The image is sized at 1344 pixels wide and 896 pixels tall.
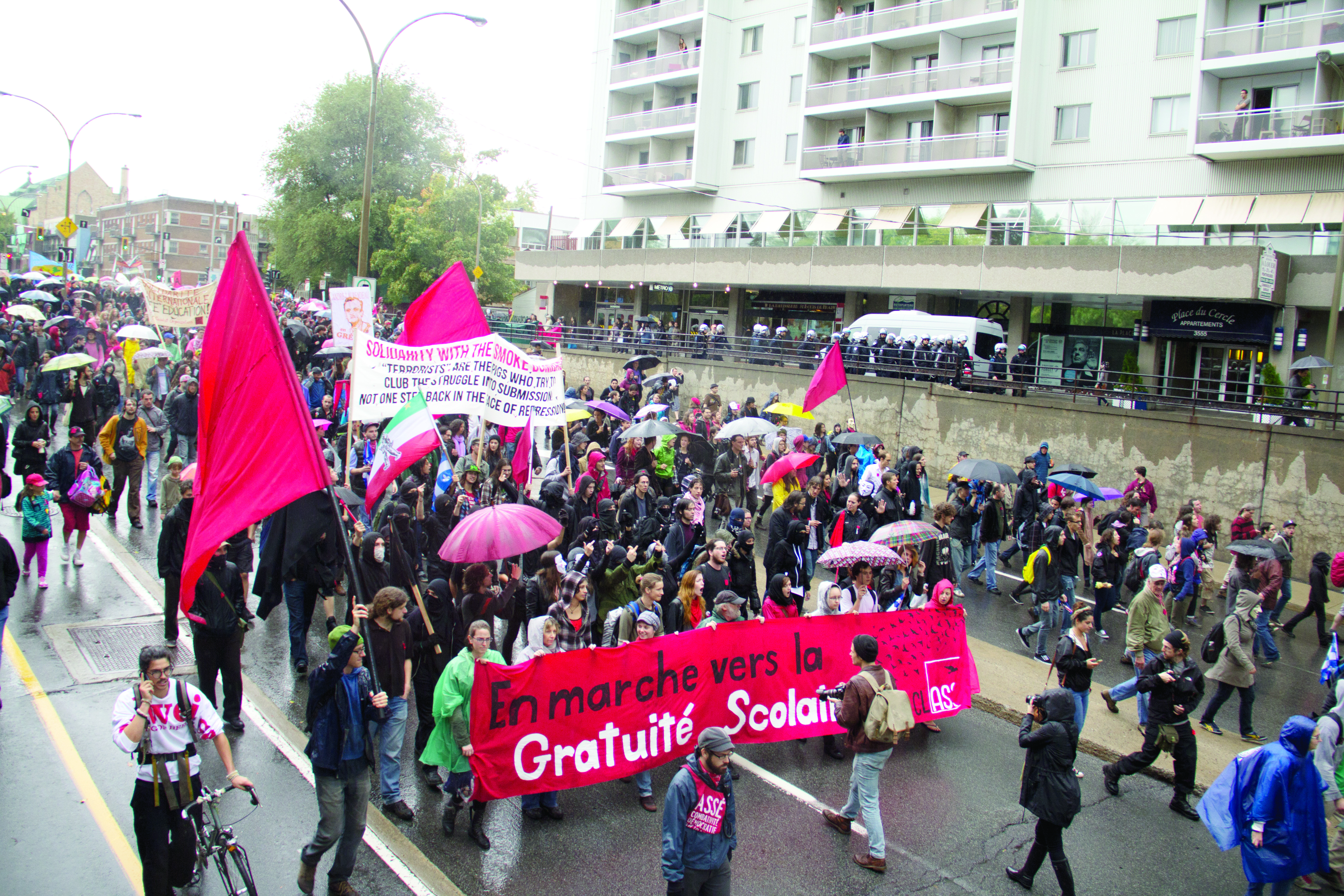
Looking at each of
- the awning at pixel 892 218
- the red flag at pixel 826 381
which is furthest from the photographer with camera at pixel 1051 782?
the awning at pixel 892 218

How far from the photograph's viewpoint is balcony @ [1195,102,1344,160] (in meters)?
25.4

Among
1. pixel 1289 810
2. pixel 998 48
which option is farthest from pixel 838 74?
pixel 1289 810

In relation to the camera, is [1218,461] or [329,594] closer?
[329,594]

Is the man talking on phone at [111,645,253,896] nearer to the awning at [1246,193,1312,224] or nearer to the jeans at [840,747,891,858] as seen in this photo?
the jeans at [840,747,891,858]

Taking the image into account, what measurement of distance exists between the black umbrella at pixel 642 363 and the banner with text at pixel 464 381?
508 inches

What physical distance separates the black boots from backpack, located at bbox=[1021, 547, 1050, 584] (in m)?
7.55

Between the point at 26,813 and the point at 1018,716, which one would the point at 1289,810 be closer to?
the point at 1018,716

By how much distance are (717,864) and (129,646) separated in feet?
22.7

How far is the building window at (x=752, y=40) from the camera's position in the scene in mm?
41406

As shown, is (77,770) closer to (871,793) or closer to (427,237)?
(871,793)

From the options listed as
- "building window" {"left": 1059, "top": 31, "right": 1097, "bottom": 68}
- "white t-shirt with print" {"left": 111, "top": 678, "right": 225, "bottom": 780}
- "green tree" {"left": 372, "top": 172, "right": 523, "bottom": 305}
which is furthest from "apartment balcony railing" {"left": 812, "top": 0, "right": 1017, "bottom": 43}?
"white t-shirt with print" {"left": 111, "top": 678, "right": 225, "bottom": 780}

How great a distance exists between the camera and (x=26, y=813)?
6.31 m

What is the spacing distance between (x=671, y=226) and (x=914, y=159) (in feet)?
41.9

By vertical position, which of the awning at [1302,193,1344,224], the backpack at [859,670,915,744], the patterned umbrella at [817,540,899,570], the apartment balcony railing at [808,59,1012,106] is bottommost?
the backpack at [859,670,915,744]
